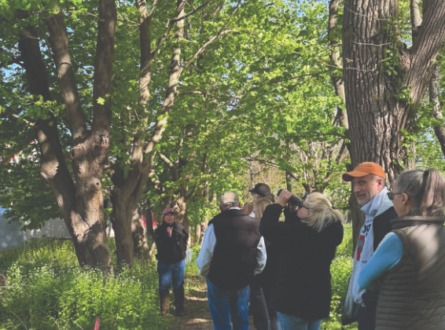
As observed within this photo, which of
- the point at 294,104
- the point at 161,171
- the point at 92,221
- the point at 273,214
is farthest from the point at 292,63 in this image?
the point at 161,171

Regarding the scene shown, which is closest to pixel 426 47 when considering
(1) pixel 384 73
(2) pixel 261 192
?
(1) pixel 384 73

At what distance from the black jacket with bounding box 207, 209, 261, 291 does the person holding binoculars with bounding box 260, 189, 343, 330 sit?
1305mm

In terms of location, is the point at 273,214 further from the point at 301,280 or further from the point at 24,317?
the point at 24,317

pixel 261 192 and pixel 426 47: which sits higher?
pixel 426 47

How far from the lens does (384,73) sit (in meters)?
6.17

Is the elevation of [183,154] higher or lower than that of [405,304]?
higher

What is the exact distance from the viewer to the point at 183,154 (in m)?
→ 16.2

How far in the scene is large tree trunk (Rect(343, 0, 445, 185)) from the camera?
613 centimetres

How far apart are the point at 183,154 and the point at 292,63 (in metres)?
7.16

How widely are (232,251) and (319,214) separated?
1.67 meters

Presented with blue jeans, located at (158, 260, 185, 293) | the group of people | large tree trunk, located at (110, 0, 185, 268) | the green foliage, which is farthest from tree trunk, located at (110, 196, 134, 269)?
the group of people

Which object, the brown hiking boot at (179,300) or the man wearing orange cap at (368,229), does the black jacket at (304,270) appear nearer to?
the man wearing orange cap at (368,229)

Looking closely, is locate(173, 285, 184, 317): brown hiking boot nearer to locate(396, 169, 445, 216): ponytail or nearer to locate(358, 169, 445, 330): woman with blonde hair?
locate(358, 169, 445, 330): woman with blonde hair

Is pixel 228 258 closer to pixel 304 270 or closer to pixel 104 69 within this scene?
pixel 304 270
